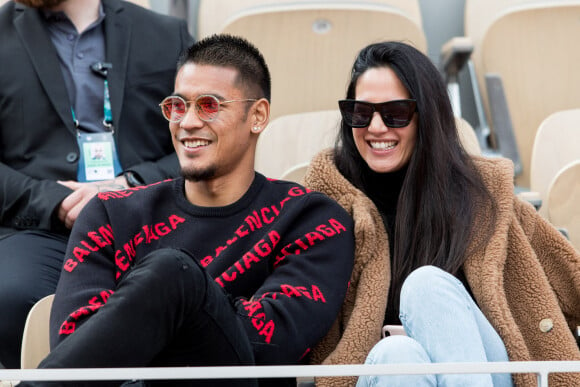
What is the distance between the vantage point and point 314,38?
2.76 metres

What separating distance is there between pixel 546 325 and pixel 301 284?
18.1 inches

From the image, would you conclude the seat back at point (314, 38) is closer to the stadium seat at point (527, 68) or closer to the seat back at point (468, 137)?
the stadium seat at point (527, 68)

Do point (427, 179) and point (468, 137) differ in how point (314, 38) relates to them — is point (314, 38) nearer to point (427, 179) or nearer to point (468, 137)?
point (468, 137)

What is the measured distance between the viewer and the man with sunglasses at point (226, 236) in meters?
1.52

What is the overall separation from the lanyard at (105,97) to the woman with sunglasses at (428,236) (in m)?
0.61

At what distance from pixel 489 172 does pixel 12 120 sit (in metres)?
1.14

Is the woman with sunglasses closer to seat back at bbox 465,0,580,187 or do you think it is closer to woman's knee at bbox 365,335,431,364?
woman's knee at bbox 365,335,431,364

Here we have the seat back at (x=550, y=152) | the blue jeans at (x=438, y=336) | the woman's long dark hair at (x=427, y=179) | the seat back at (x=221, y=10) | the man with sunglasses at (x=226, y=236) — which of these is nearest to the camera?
the blue jeans at (x=438, y=336)

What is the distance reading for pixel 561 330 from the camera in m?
1.67

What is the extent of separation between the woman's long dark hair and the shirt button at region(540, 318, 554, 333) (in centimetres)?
18

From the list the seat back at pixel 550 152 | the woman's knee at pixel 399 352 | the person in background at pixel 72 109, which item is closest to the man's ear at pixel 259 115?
the person in background at pixel 72 109

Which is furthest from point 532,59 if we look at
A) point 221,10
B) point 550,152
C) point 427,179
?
point 427,179

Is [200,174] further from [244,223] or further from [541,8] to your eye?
[541,8]

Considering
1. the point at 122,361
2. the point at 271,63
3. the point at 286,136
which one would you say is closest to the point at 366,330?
the point at 122,361
